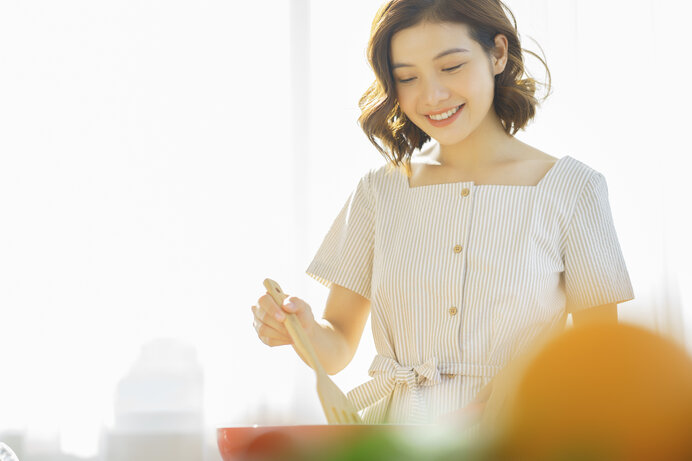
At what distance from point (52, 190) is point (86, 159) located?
12 centimetres

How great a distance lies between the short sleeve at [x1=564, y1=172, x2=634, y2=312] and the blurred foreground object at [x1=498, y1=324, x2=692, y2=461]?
0.75 m

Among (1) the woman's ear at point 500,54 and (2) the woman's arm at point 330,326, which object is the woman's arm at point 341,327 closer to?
(2) the woman's arm at point 330,326

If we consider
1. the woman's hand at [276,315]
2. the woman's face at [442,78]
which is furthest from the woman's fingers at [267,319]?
the woman's face at [442,78]

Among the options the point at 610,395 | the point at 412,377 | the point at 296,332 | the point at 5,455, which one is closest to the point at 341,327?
the point at 412,377

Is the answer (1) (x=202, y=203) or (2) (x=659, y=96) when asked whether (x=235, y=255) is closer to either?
(1) (x=202, y=203)

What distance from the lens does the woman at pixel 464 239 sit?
926 millimetres

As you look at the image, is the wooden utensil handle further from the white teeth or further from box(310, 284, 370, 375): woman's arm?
the white teeth

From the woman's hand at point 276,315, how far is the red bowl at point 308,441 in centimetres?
39

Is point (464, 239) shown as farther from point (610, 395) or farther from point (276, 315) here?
point (610, 395)

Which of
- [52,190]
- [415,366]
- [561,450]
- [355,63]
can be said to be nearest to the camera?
[561,450]

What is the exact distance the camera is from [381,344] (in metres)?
1.01

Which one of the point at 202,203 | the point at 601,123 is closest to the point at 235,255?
the point at 202,203

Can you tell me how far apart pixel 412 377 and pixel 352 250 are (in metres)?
0.24

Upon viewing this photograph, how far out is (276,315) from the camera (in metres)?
0.77
